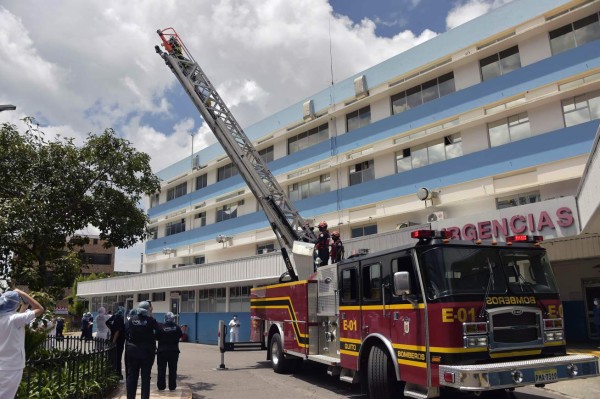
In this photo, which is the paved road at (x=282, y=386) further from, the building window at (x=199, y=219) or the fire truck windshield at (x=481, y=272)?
the building window at (x=199, y=219)

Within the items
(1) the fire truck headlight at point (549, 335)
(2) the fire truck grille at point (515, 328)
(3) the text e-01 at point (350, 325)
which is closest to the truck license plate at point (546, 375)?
(2) the fire truck grille at point (515, 328)

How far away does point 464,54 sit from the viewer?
22016 millimetres

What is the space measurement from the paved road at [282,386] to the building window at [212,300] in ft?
48.4

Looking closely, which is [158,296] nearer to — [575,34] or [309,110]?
[309,110]

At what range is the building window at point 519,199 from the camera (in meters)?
19.8

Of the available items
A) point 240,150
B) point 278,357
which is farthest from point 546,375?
point 240,150

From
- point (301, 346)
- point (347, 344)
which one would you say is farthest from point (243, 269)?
point (347, 344)

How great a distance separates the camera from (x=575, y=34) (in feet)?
62.6

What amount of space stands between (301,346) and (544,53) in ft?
52.4

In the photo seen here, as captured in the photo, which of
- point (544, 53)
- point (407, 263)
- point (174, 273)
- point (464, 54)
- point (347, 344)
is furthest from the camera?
point (174, 273)

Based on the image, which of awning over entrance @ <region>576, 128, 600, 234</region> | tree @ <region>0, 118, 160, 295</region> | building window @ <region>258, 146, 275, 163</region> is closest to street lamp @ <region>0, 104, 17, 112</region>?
tree @ <region>0, 118, 160, 295</region>

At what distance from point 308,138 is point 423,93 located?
847cm

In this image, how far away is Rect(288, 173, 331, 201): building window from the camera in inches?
1129

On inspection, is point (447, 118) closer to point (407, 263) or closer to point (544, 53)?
point (544, 53)
